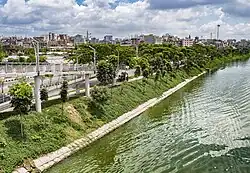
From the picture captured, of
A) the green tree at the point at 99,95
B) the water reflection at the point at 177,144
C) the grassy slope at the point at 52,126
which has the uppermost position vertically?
the green tree at the point at 99,95

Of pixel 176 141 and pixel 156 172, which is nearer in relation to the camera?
pixel 156 172

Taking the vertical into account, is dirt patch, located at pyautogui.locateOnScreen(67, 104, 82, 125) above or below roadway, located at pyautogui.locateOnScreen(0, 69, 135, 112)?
below

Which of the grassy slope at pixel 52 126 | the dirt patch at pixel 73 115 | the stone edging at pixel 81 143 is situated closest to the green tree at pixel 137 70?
the stone edging at pixel 81 143

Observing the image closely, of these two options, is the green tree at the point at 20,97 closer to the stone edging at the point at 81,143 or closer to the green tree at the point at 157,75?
the stone edging at the point at 81,143

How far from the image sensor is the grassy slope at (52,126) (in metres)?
22.8

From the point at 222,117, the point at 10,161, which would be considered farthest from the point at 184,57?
the point at 10,161

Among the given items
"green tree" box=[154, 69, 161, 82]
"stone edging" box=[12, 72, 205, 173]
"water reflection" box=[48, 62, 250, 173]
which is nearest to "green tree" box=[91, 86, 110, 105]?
"stone edging" box=[12, 72, 205, 173]

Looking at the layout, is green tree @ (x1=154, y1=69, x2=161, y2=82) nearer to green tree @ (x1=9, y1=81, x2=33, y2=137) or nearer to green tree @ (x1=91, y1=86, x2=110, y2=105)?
green tree @ (x1=91, y1=86, x2=110, y2=105)

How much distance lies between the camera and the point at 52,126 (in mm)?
27641

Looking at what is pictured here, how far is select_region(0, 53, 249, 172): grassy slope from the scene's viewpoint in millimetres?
22844

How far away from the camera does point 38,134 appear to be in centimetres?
2584

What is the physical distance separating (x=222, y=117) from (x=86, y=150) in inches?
620

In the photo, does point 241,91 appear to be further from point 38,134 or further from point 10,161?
point 10,161

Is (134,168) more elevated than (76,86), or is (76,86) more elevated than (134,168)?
(76,86)
